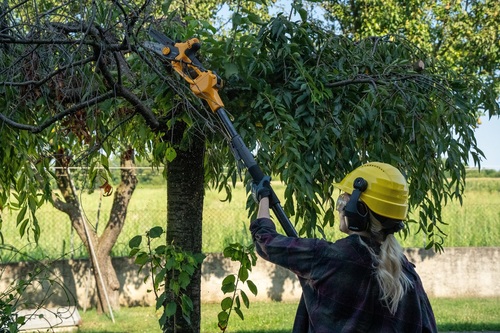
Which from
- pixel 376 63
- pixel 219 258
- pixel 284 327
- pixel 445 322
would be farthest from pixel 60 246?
pixel 376 63

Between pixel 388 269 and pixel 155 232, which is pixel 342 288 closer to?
pixel 388 269

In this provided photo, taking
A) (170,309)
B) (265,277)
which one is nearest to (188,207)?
(170,309)

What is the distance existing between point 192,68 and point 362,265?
1716 mm

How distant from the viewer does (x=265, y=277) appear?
12.9 meters

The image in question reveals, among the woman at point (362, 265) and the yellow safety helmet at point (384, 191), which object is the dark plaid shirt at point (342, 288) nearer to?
the woman at point (362, 265)

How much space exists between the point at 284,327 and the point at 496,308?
3.84 metres

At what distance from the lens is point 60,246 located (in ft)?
45.3

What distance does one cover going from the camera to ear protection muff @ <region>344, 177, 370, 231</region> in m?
3.04

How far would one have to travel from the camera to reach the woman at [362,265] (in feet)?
9.95

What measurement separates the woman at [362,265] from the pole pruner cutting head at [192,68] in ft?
4.05

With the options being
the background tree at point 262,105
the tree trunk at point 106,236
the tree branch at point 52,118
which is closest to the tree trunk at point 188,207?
the background tree at point 262,105

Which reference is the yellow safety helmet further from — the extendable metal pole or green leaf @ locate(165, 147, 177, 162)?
green leaf @ locate(165, 147, 177, 162)

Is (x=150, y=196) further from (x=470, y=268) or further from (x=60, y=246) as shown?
(x=470, y=268)

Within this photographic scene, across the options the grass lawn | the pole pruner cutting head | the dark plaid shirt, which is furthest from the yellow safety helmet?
the grass lawn
